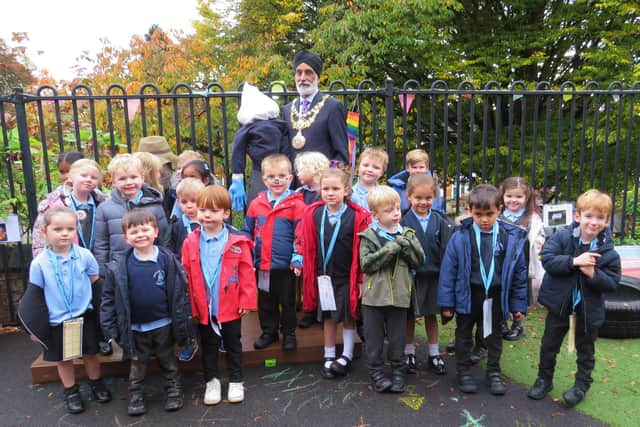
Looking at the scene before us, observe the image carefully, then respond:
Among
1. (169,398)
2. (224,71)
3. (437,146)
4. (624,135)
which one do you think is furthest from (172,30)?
(169,398)

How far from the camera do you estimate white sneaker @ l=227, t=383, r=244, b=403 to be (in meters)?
3.19

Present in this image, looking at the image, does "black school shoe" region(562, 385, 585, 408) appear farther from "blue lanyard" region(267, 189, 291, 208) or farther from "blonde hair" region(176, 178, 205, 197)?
"blonde hair" region(176, 178, 205, 197)

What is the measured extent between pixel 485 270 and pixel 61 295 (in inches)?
109

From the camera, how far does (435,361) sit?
11.9 ft

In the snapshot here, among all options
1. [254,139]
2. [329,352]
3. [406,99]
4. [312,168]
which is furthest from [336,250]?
[406,99]

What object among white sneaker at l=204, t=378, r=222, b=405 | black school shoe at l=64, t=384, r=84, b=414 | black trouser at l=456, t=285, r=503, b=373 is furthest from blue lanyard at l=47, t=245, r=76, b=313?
black trouser at l=456, t=285, r=503, b=373

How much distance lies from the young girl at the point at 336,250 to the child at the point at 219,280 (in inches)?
17.6

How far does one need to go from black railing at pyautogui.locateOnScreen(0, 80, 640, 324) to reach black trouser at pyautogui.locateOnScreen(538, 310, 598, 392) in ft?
7.22

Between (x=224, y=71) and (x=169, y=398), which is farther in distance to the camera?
(x=224, y=71)

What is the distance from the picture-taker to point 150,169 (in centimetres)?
378

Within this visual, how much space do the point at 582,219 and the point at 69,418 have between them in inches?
140

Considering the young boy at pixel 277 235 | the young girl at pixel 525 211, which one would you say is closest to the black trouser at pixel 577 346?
the young girl at pixel 525 211

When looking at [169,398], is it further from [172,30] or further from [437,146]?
[172,30]

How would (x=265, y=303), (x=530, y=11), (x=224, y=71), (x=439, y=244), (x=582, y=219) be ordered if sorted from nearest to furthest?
(x=582, y=219) → (x=439, y=244) → (x=265, y=303) → (x=530, y=11) → (x=224, y=71)
